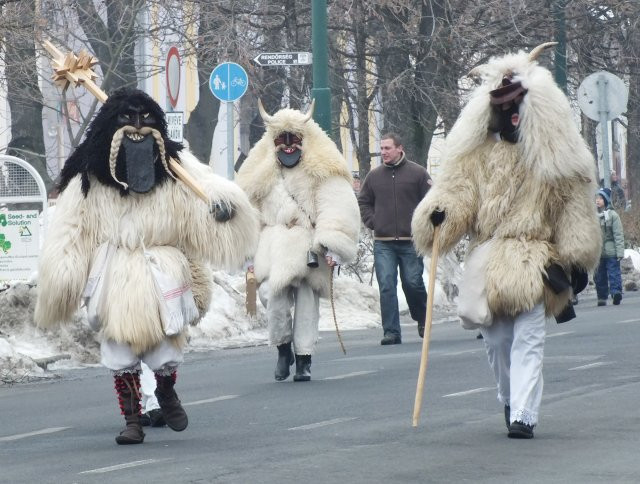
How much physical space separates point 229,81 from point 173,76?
141 centimetres

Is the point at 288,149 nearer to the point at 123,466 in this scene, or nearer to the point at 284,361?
the point at 284,361

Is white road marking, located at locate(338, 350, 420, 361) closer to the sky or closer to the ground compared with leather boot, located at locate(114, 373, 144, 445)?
closer to the ground

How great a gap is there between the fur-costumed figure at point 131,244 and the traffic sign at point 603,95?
16372 mm

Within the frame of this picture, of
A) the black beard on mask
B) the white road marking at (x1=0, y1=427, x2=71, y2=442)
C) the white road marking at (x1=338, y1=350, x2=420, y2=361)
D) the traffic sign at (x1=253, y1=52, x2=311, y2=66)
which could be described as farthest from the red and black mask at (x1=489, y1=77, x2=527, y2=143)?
the traffic sign at (x1=253, y1=52, x2=311, y2=66)

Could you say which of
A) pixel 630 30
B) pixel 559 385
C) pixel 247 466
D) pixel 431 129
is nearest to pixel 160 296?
pixel 247 466

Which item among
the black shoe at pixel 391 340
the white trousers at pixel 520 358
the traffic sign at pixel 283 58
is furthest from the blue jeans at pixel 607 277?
the white trousers at pixel 520 358

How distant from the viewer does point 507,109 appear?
8.58 meters

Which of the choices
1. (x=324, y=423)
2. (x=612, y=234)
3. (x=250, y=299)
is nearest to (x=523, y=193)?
(x=324, y=423)

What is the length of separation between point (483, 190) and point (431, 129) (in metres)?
17.2

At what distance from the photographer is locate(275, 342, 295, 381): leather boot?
12.2m

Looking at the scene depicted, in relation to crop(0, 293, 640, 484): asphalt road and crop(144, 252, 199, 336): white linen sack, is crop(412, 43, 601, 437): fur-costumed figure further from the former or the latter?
crop(144, 252, 199, 336): white linen sack

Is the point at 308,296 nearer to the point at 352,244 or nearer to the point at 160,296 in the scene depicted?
the point at 352,244

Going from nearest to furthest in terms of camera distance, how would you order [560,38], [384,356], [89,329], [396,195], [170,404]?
[170,404] < [384,356] < [89,329] < [396,195] < [560,38]

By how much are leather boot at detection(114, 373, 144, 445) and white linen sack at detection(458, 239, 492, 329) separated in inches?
69.1
